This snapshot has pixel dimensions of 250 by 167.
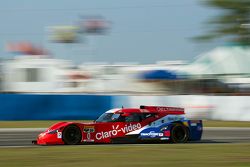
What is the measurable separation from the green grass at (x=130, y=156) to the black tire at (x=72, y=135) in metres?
1.80

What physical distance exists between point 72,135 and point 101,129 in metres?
0.81

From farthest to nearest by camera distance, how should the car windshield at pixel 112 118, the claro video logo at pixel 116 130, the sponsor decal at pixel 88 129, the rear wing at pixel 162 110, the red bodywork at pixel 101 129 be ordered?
the rear wing at pixel 162 110
the car windshield at pixel 112 118
the claro video logo at pixel 116 130
the sponsor decal at pixel 88 129
the red bodywork at pixel 101 129

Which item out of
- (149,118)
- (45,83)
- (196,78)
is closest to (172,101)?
(196,78)

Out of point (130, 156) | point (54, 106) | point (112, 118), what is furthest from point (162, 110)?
point (54, 106)

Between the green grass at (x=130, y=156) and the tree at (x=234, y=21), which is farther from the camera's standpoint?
the tree at (x=234, y=21)

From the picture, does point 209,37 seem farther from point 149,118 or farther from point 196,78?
point 149,118

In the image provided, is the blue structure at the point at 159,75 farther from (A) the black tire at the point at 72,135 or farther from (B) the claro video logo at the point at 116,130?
(A) the black tire at the point at 72,135

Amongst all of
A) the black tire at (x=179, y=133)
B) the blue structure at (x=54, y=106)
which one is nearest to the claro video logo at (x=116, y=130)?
the black tire at (x=179, y=133)

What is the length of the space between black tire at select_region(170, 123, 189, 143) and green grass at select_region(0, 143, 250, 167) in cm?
220

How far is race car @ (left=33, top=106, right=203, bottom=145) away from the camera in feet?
51.4

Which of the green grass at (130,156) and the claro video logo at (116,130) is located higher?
the claro video logo at (116,130)

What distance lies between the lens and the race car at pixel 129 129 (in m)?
15.7

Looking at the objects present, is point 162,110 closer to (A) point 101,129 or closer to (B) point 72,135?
Result: (A) point 101,129

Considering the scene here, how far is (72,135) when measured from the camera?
15711mm
